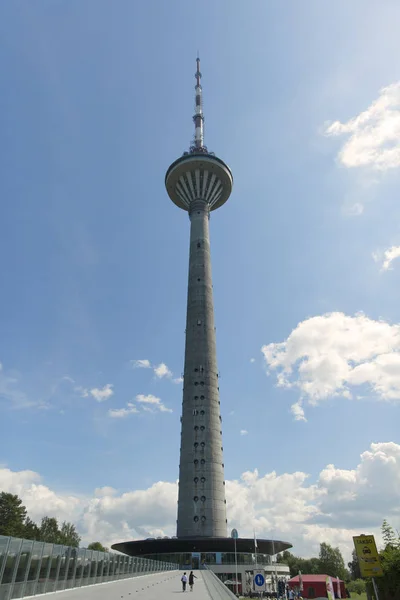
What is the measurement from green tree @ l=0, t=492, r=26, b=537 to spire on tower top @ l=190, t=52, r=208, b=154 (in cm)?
8878

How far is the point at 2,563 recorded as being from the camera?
17.1 m

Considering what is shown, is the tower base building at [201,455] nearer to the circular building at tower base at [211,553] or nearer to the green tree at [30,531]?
the circular building at tower base at [211,553]

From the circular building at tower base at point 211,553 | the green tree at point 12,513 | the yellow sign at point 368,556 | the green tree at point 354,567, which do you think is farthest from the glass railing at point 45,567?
the green tree at point 354,567

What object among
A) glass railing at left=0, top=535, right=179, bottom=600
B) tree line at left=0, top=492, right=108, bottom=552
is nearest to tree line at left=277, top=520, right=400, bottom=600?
glass railing at left=0, top=535, right=179, bottom=600

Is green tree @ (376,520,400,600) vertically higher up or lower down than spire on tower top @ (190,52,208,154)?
lower down

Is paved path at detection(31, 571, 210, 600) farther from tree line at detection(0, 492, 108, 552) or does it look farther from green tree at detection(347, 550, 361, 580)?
green tree at detection(347, 550, 361, 580)

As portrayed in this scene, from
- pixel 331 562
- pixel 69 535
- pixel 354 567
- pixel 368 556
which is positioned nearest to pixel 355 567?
pixel 354 567

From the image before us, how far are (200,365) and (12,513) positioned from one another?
52.7 m

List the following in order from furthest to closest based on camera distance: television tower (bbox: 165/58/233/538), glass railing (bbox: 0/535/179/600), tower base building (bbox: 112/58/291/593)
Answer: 1. television tower (bbox: 165/58/233/538)
2. tower base building (bbox: 112/58/291/593)
3. glass railing (bbox: 0/535/179/600)

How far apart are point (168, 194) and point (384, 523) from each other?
87879mm

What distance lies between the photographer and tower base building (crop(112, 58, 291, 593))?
6925 centimetres

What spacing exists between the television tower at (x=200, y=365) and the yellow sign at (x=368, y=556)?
173 ft

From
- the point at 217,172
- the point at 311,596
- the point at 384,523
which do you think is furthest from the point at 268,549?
the point at 217,172

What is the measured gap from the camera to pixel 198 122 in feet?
370
